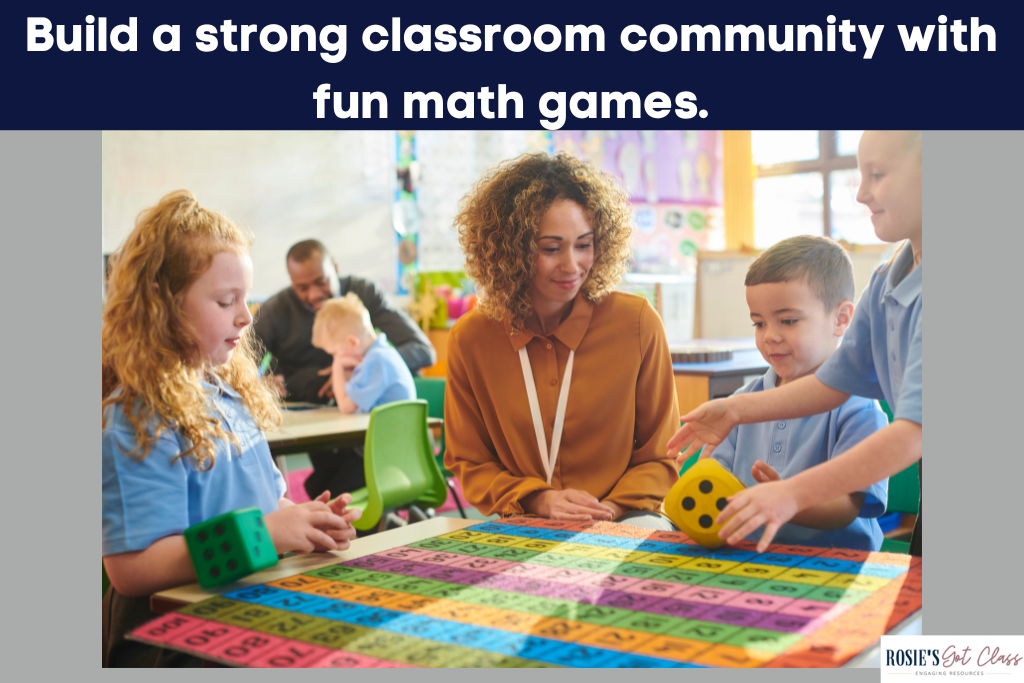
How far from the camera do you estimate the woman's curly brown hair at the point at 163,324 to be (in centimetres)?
128

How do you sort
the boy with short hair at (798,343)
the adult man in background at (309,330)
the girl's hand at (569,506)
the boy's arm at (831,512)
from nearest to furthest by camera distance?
the boy's arm at (831,512), the boy with short hair at (798,343), the girl's hand at (569,506), the adult man in background at (309,330)

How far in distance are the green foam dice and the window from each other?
22.2ft

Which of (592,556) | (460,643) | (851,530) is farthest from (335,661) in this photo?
(851,530)

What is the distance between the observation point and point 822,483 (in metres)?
1.22

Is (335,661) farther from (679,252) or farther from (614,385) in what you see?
(679,252)

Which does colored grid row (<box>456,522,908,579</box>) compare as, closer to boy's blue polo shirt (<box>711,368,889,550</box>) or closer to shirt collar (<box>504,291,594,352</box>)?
boy's blue polo shirt (<box>711,368,889,550</box>)

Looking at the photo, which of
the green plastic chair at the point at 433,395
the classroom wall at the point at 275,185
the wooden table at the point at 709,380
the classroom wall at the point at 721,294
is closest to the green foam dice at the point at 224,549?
the wooden table at the point at 709,380

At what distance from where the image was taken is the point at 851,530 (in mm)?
1462

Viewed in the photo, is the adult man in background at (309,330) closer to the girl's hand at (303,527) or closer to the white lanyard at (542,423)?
the white lanyard at (542,423)

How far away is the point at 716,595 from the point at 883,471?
0.32 metres

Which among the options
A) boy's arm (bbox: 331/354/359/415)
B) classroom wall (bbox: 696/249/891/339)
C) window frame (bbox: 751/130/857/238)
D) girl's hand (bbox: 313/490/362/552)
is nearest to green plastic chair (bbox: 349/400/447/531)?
boy's arm (bbox: 331/354/359/415)

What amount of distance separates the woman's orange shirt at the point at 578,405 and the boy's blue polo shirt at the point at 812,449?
0.87 ft

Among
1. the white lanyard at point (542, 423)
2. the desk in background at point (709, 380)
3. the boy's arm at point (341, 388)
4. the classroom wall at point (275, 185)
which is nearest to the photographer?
the white lanyard at point (542, 423)

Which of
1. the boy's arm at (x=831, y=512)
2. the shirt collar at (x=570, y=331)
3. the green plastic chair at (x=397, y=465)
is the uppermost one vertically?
the shirt collar at (x=570, y=331)
